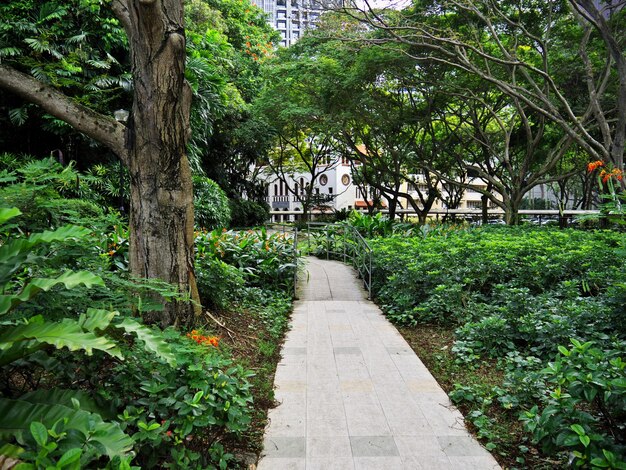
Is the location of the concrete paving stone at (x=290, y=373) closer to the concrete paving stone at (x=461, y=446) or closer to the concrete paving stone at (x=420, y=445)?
the concrete paving stone at (x=420, y=445)

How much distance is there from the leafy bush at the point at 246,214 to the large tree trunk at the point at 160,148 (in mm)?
14645

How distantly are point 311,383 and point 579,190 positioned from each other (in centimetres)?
3702

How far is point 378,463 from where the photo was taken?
2.81 meters

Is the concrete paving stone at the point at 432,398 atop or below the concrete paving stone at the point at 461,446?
atop

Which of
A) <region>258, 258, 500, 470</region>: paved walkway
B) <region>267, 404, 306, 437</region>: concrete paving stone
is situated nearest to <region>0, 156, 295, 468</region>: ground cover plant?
<region>267, 404, 306, 437</region>: concrete paving stone

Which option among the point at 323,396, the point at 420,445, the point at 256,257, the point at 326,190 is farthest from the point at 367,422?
the point at 326,190

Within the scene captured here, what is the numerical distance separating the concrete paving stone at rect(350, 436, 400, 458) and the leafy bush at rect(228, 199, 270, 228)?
52.6 ft

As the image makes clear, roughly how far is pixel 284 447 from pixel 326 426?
40cm

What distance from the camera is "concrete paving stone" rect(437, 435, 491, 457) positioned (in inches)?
115

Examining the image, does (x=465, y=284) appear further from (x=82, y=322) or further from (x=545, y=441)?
(x=82, y=322)

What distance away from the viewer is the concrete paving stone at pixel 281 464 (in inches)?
109

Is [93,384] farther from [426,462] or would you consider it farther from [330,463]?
[426,462]

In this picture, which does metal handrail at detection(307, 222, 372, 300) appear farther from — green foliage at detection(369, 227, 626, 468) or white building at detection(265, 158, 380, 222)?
white building at detection(265, 158, 380, 222)

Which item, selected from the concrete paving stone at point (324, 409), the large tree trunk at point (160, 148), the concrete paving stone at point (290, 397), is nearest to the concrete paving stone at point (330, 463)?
the concrete paving stone at point (324, 409)
